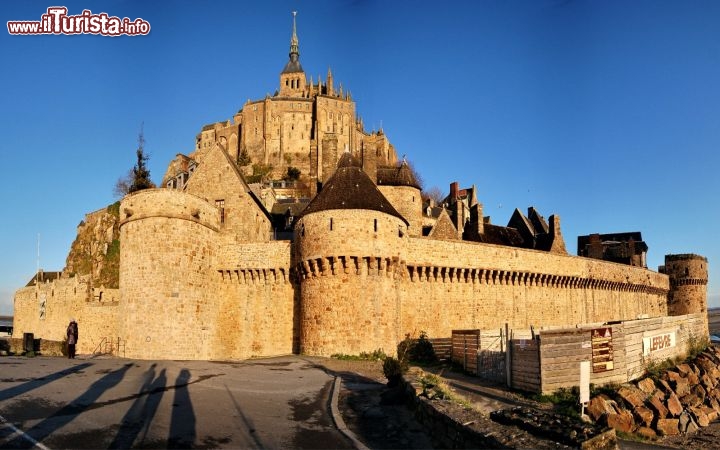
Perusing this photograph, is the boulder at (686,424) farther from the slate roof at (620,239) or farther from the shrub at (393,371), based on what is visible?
the slate roof at (620,239)

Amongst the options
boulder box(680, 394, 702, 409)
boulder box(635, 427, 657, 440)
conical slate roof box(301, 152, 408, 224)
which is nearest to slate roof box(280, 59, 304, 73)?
conical slate roof box(301, 152, 408, 224)

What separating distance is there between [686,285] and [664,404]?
3655 centimetres

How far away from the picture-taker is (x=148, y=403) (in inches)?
512

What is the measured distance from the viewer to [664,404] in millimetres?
21000

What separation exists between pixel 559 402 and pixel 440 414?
7.67 meters

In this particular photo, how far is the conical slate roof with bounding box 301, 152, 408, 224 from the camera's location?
2527 centimetres

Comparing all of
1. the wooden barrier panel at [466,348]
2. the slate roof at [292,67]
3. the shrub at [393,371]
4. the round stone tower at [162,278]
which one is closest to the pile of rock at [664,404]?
the wooden barrier panel at [466,348]

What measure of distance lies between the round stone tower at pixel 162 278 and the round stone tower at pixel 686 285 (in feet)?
148

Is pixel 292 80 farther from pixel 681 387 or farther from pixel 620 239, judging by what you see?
pixel 681 387

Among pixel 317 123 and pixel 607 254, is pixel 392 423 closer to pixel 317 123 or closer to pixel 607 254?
pixel 607 254

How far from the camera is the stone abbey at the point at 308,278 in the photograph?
24.6 m

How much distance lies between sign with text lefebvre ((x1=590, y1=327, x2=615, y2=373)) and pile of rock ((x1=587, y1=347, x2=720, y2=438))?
96cm

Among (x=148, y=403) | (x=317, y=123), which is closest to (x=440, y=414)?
(x=148, y=403)

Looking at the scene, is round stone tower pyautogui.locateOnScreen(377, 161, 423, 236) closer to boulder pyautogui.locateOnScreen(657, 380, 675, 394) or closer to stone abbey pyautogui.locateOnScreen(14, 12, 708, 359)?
stone abbey pyautogui.locateOnScreen(14, 12, 708, 359)
